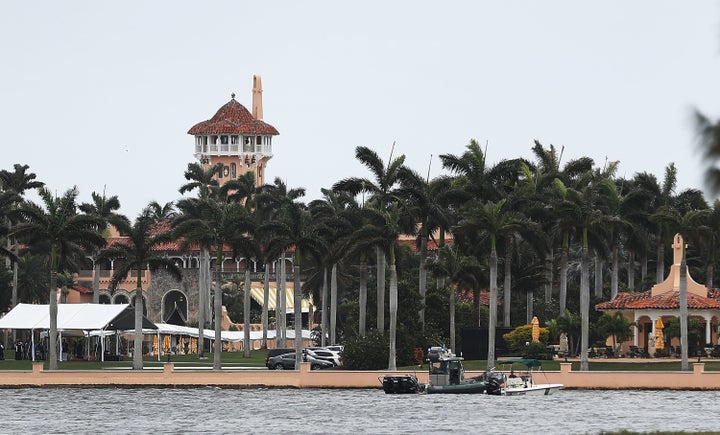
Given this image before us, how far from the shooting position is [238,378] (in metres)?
82.3

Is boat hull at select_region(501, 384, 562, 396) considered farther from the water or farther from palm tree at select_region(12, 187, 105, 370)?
palm tree at select_region(12, 187, 105, 370)

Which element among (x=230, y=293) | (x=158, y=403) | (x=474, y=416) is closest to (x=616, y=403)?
(x=474, y=416)

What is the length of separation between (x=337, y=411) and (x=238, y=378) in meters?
15.3

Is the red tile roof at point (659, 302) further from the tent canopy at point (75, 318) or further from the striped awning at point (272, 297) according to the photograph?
the striped awning at point (272, 297)

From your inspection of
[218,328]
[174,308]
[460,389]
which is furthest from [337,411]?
[174,308]

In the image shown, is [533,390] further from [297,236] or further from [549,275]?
[549,275]

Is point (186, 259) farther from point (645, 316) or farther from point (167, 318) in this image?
point (645, 316)

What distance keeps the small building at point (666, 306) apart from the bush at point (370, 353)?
51.1 ft

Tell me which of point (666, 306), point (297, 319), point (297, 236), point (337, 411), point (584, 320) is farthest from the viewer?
point (666, 306)

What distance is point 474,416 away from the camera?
64.1 meters

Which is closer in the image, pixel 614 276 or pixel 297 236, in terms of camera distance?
pixel 297 236

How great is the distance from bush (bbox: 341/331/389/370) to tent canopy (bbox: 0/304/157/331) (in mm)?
17731

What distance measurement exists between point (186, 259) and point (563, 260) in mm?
79688

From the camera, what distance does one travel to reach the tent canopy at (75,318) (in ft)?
318
